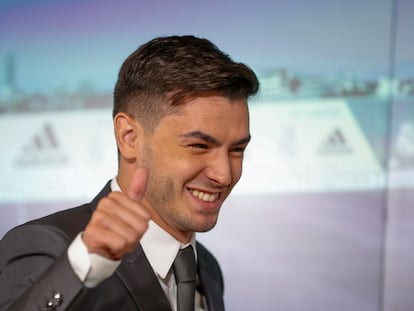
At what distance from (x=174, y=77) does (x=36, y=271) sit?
1.44ft

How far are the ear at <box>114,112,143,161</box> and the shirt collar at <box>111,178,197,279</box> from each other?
0.15m

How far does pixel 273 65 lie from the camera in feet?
8.65

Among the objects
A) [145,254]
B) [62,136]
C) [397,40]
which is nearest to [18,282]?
[145,254]

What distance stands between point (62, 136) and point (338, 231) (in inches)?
43.8

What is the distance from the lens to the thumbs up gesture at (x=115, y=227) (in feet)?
3.29

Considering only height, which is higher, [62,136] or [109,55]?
[109,55]

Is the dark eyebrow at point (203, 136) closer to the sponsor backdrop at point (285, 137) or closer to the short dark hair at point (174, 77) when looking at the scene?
the short dark hair at point (174, 77)

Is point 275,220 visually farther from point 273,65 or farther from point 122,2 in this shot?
point 122,2

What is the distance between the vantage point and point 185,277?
141 centimetres

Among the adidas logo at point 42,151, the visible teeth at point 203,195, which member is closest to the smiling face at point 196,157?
the visible teeth at point 203,195

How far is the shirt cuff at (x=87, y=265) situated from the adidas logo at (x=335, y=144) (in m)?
1.69

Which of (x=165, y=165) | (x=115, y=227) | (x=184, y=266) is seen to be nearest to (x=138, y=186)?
(x=115, y=227)

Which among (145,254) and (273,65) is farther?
(273,65)

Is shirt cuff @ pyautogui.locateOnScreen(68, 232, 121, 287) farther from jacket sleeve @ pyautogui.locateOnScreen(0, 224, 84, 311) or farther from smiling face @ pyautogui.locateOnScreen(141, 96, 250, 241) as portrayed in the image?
smiling face @ pyautogui.locateOnScreen(141, 96, 250, 241)
